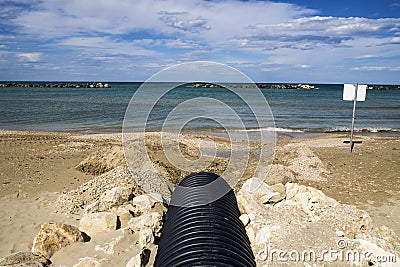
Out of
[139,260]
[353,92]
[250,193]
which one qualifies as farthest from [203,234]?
[353,92]

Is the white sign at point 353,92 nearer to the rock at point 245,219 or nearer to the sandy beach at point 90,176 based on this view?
the sandy beach at point 90,176

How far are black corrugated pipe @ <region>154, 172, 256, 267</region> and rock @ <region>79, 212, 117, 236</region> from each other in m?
1.22

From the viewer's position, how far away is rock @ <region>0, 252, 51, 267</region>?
189 inches

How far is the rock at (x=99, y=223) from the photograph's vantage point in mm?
5996

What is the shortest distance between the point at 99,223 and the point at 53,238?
844 millimetres

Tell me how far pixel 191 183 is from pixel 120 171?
2.92 meters

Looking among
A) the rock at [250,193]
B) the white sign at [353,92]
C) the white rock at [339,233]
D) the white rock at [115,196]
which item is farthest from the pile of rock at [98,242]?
the white sign at [353,92]

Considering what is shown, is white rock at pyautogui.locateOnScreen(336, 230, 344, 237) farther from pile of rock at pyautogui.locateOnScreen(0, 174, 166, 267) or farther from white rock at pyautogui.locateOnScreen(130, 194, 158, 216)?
white rock at pyautogui.locateOnScreen(130, 194, 158, 216)

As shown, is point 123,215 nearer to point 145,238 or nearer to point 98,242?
point 98,242

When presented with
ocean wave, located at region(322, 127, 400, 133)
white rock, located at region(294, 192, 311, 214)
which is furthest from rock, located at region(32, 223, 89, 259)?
ocean wave, located at region(322, 127, 400, 133)

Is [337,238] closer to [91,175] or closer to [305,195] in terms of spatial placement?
[305,195]

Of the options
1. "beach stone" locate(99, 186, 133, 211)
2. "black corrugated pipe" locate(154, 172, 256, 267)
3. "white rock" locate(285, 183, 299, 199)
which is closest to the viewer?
"black corrugated pipe" locate(154, 172, 256, 267)

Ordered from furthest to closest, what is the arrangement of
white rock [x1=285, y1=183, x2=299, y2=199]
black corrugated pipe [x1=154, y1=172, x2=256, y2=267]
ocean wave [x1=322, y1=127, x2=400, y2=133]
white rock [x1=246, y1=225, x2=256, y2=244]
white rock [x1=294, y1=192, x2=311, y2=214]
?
ocean wave [x1=322, y1=127, x2=400, y2=133] < white rock [x1=285, y1=183, x2=299, y2=199] < white rock [x1=294, y1=192, x2=311, y2=214] < white rock [x1=246, y1=225, x2=256, y2=244] < black corrugated pipe [x1=154, y1=172, x2=256, y2=267]

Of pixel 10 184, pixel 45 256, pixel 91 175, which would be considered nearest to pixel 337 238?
pixel 45 256
